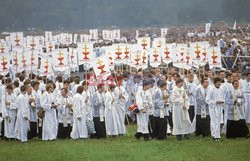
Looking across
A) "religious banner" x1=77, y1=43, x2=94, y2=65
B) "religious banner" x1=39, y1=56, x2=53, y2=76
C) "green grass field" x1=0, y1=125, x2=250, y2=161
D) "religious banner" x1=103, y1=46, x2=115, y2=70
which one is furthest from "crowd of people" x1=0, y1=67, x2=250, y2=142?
"religious banner" x1=39, y1=56, x2=53, y2=76

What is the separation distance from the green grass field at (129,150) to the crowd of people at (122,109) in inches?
19.0

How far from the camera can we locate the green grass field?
18531mm

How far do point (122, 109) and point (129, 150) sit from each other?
4158 millimetres

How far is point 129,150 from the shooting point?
19797 millimetres

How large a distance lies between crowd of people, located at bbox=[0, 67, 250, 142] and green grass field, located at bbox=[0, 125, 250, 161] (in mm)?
482

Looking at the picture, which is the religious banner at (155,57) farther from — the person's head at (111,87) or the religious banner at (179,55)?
the person's head at (111,87)

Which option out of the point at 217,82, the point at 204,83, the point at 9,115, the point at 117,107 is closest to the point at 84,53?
the point at 117,107

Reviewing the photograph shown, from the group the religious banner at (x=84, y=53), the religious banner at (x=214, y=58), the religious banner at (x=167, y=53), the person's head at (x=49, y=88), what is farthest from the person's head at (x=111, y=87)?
the religious banner at (x=167, y=53)

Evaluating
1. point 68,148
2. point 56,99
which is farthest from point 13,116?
point 68,148

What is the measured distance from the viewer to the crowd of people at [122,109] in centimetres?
2155

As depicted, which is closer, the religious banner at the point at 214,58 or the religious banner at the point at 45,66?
the religious banner at the point at 214,58

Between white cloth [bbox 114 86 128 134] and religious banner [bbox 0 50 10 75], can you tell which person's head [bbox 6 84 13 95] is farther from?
religious banner [bbox 0 50 10 75]

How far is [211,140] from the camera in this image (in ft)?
69.9

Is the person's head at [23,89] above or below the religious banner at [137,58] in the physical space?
below
